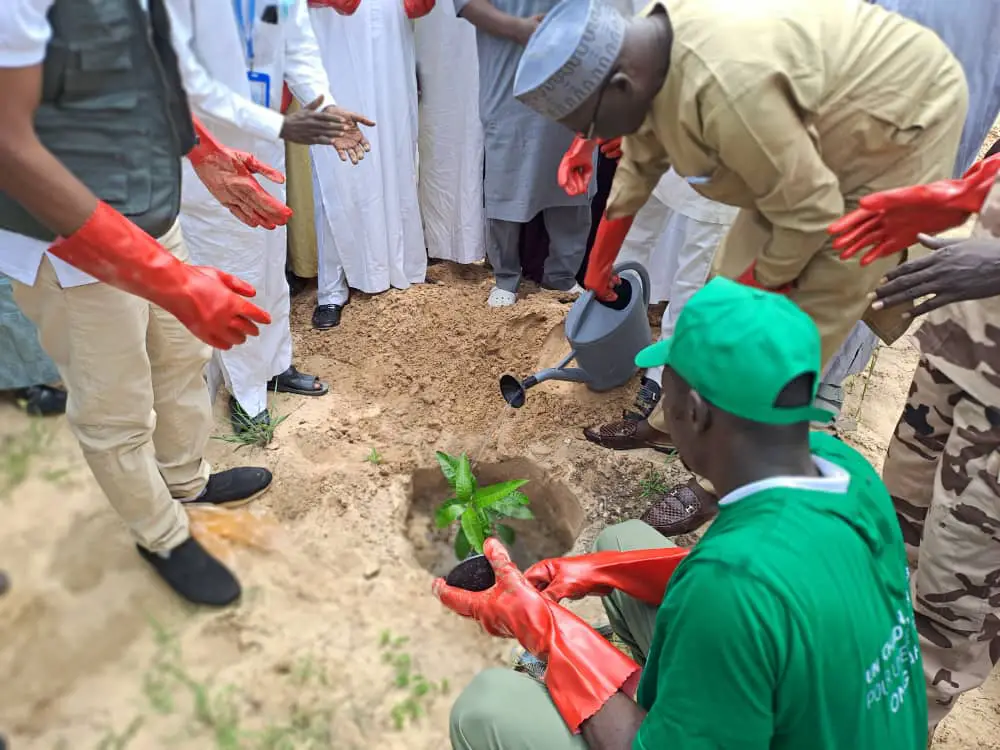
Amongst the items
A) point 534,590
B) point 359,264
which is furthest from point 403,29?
point 534,590

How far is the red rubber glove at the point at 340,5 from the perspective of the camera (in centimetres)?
231

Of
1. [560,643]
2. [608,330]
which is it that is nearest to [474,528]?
[608,330]

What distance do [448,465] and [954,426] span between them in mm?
1345

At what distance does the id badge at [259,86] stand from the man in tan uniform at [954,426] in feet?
4.97

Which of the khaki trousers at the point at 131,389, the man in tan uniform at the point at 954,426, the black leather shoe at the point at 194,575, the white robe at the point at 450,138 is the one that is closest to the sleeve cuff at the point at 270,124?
the khaki trousers at the point at 131,389

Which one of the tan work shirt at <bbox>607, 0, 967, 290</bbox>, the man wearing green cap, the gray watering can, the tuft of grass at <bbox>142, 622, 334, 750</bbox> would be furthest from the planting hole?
the man wearing green cap

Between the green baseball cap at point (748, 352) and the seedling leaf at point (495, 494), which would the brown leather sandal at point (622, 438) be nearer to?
the seedling leaf at point (495, 494)

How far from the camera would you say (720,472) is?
2.96 ft

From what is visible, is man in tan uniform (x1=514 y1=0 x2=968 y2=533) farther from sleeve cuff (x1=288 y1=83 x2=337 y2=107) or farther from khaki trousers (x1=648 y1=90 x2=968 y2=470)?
sleeve cuff (x1=288 y1=83 x2=337 y2=107)

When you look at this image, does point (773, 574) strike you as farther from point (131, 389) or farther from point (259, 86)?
point (259, 86)

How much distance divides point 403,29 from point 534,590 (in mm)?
2173

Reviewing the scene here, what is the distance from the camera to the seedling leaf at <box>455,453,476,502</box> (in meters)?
2.14

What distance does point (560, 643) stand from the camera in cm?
115

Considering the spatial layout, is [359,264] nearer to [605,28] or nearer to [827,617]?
[605,28]
